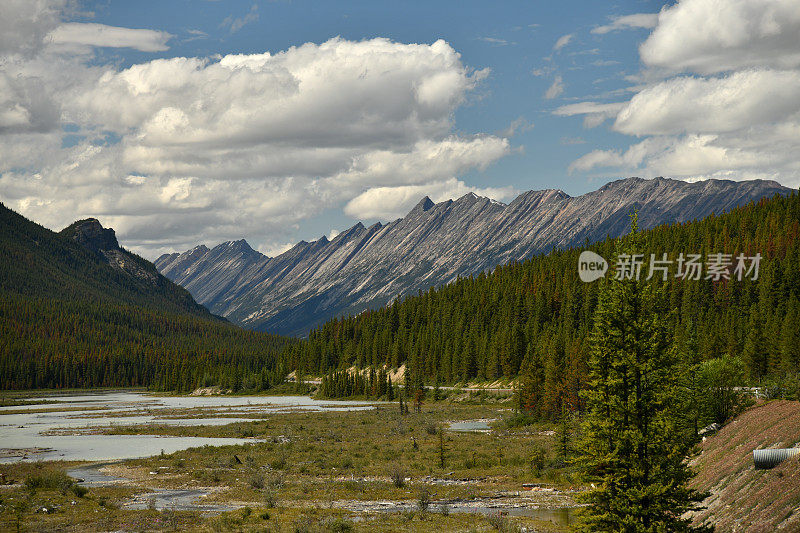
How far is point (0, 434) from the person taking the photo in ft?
300

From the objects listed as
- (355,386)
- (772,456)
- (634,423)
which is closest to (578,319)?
(355,386)

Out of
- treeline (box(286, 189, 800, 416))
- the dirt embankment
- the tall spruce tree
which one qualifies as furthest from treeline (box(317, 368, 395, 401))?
the tall spruce tree

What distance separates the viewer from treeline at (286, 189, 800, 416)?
8725 centimetres

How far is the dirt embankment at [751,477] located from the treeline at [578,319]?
37209mm

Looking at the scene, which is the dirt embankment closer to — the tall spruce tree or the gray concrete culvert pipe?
the gray concrete culvert pipe

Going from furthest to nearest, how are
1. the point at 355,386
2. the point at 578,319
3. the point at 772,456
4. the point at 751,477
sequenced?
the point at 355,386, the point at 578,319, the point at 751,477, the point at 772,456

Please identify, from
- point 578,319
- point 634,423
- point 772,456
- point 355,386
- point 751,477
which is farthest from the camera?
point 355,386

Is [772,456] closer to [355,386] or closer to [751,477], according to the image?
[751,477]

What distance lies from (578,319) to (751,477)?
119 metres

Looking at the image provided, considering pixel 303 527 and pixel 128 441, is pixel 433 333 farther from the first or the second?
pixel 303 527

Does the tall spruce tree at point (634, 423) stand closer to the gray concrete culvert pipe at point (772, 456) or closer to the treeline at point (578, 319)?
the gray concrete culvert pipe at point (772, 456)

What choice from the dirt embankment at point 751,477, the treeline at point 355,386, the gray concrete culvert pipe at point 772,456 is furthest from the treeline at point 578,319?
the gray concrete culvert pipe at point 772,456

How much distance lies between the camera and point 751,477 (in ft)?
106

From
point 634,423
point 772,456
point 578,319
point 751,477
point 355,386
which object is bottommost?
point 355,386
